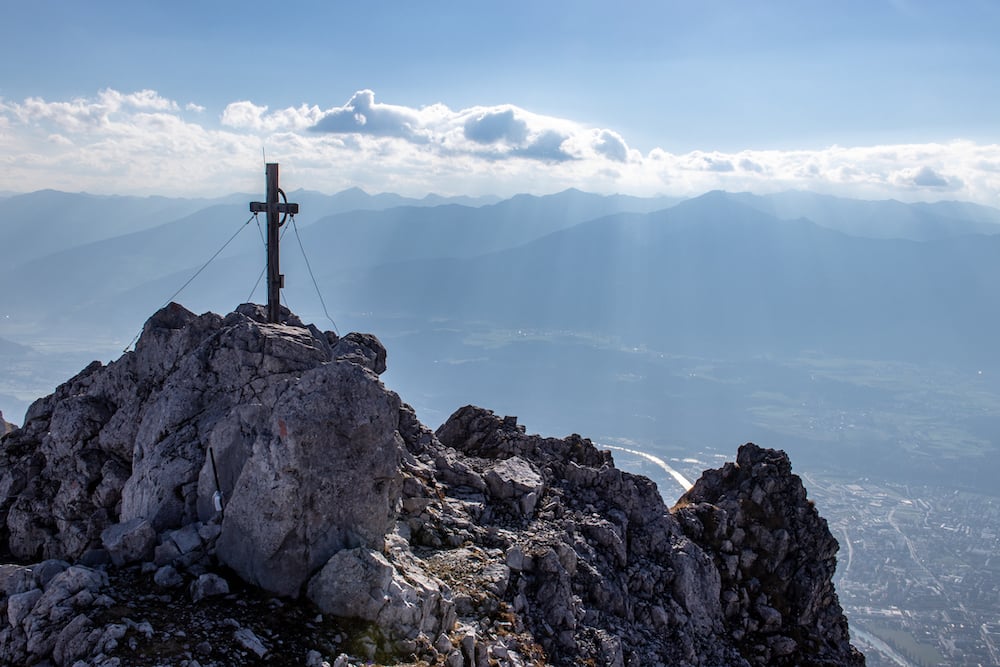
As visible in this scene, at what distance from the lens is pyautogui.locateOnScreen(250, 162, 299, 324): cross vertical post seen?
20438 millimetres

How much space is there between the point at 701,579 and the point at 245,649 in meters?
14.2

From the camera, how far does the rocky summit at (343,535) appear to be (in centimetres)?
1316

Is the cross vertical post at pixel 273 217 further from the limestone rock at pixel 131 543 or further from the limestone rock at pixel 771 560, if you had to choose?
the limestone rock at pixel 771 560

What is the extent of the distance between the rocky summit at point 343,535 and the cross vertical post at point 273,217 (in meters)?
1.32

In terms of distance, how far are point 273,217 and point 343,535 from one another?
9.75 m

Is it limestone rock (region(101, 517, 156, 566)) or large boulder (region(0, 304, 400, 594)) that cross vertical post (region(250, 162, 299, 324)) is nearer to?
large boulder (region(0, 304, 400, 594))

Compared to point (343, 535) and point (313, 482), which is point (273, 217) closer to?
point (313, 482)

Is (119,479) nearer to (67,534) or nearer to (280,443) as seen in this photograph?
(67,534)

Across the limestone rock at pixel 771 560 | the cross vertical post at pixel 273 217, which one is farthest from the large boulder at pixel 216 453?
the limestone rock at pixel 771 560

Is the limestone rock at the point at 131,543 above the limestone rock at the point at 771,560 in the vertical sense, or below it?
above

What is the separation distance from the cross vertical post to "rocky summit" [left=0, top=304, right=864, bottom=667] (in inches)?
51.8

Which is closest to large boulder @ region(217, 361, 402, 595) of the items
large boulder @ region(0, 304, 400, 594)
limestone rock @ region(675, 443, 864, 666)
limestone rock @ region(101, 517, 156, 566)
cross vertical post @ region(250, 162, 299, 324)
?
large boulder @ region(0, 304, 400, 594)

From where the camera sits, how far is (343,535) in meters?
14.9

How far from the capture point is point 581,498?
22984 mm
